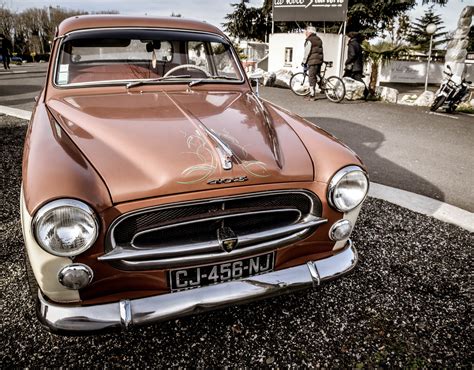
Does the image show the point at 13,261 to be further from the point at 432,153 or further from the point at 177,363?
the point at 432,153

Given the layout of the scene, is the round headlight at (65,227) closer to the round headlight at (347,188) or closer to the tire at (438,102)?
the round headlight at (347,188)

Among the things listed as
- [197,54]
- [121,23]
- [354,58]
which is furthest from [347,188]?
[354,58]

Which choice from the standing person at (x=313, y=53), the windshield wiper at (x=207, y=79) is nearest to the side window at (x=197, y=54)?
the windshield wiper at (x=207, y=79)

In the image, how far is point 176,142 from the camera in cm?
202

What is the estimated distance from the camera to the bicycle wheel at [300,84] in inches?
428

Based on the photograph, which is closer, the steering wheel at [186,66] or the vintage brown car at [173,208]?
the vintage brown car at [173,208]

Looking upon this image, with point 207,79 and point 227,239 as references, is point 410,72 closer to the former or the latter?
point 207,79

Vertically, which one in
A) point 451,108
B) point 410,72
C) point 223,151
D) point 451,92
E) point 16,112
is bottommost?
point 410,72

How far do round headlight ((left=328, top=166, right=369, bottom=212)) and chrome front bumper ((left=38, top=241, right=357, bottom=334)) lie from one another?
0.36 meters

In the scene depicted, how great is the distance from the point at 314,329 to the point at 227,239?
85cm

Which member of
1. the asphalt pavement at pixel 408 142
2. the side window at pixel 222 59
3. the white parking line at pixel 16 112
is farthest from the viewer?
the white parking line at pixel 16 112

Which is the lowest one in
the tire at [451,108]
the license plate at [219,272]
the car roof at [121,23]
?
the tire at [451,108]

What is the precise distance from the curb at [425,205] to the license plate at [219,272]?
7.32 ft

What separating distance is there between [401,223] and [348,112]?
5548mm
